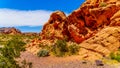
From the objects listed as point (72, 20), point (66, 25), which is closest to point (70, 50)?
point (72, 20)

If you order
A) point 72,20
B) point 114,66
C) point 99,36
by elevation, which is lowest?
point 114,66

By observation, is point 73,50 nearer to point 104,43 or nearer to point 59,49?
point 59,49

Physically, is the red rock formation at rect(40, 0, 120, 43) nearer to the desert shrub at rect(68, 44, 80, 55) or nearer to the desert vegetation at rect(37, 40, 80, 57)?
the desert vegetation at rect(37, 40, 80, 57)

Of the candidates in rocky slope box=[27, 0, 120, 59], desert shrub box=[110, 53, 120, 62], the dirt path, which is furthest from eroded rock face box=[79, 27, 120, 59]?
the dirt path

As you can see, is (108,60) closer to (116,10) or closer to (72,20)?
(116,10)

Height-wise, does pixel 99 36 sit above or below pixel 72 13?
below

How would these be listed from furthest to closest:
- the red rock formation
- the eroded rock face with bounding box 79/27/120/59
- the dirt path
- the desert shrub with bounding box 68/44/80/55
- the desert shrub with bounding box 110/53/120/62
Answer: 1. the red rock formation
2. the desert shrub with bounding box 68/44/80/55
3. the eroded rock face with bounding box 79/27/120/59
4. the desert shrub with bounding box 110/53/120/62
5. the dirt path

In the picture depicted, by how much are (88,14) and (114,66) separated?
1328 cm

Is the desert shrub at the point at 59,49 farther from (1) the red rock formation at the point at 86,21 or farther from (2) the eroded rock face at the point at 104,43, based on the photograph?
(1) the red rock formation at the point at 86,21

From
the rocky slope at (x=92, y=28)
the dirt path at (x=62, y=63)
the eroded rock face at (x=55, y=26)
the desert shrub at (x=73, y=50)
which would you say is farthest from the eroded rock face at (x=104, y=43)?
the eroded rock face at (x=55, y=26)

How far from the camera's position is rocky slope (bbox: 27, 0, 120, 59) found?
32.2 metres

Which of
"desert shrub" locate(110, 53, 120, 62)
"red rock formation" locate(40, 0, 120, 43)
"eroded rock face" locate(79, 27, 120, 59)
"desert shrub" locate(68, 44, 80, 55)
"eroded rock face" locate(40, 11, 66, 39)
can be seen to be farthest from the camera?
"eroded rock face" locate(40, 11, 66, 39)

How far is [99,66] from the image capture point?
1045 inches

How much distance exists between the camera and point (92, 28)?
38.8 metres
